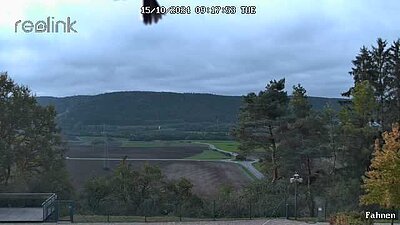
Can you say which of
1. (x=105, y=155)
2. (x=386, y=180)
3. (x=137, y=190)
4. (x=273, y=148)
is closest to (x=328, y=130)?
(x=273, y=148)

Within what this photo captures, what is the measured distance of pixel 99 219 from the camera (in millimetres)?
25531

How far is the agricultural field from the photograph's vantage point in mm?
38253

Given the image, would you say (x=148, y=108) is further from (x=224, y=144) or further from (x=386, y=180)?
(x=386, y=180)

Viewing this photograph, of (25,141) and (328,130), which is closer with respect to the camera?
(25,141)

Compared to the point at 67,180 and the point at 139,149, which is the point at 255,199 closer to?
the point at 67,180

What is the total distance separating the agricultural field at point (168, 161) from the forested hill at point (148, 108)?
2.36m

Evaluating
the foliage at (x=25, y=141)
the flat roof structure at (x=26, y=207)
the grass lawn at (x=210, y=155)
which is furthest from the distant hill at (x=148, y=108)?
the flat roof structure at (x=26, y=207)

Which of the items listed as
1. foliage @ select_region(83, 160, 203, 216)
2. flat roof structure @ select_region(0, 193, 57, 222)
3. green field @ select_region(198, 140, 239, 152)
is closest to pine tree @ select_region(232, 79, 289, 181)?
foliage @ select_region(83, 160, 203, 216)

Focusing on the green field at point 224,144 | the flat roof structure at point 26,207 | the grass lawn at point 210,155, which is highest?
the green field at point 224,144

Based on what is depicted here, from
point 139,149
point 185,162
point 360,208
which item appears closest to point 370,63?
point 360,208

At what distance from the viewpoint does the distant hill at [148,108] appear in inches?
1974

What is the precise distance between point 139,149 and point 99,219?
26.8 m

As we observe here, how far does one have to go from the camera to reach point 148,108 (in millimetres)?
56500

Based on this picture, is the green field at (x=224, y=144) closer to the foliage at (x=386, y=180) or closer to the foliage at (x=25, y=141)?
the foliage at (x=25, y=141)
